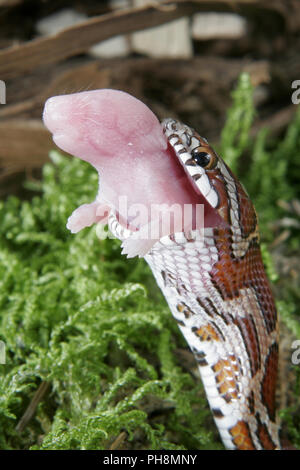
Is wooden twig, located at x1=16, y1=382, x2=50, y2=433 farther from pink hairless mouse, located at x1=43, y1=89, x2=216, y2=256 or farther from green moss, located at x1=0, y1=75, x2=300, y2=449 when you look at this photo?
pink hairless mouse, located at x1=43, y1=89, x2=216, y2=256

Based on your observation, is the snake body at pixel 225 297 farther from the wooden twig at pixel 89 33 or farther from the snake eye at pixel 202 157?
the wooden twig at pixel 89 33

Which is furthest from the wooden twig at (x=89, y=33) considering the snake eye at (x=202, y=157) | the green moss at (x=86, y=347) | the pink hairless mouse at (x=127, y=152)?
the snake eye at (x=202, y=157)

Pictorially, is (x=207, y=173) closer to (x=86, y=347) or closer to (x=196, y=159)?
(x=196, y=159)

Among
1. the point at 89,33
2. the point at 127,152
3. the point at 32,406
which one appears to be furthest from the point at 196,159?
the point at 89,33

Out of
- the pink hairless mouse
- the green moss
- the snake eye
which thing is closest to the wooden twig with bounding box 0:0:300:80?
the green moss

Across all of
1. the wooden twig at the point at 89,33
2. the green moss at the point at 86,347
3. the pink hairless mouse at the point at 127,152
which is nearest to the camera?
the pink hairless mouse at the point at 127,152

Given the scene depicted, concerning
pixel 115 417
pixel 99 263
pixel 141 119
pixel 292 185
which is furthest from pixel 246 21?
pixel 115 417
